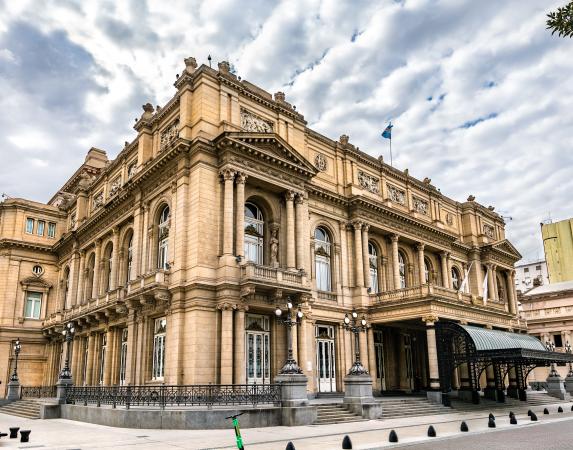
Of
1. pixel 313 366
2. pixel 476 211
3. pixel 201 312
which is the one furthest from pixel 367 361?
pixel 476 211

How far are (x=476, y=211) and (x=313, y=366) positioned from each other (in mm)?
28000

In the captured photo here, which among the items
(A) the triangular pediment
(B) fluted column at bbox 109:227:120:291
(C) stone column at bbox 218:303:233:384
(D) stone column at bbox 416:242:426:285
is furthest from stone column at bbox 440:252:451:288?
(B) fluted column at bbox 109:227:120:291

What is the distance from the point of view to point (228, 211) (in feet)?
92.4

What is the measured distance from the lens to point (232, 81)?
31.2 meters

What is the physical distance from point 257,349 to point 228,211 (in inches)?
312

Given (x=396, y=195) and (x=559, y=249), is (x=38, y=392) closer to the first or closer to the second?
(x=396, y=195)

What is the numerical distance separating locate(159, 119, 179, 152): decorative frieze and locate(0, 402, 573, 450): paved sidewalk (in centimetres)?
1725

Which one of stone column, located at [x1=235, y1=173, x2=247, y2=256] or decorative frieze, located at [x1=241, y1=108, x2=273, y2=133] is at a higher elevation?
decorative frieze, located at [x1=241, y1=108, x2=273, y2=133]

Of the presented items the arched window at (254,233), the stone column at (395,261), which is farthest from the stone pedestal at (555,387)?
the arched window at (254,233)

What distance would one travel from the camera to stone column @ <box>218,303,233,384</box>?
83.9 feet

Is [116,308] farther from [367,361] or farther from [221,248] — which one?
[367,361]

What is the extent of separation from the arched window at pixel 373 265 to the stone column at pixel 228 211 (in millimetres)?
14468

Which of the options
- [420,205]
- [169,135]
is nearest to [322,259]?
[169,135]

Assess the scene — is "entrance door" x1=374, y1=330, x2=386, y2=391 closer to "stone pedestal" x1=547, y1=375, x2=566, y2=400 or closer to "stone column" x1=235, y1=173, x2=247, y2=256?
"stone column" x1=235, y1=173, x2=247, y2=256
